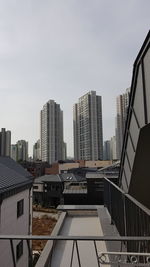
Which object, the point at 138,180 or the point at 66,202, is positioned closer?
the point at 138,180

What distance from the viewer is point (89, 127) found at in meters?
69.9

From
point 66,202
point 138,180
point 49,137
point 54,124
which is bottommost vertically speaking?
point 66,202

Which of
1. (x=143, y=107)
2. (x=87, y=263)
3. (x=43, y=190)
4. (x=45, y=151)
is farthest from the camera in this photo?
(x=45, y=151)

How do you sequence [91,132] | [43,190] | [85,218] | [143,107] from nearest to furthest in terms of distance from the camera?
[143,107] < [85,218] < [43,190] < [91,132]

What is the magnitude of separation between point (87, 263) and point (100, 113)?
67958mm

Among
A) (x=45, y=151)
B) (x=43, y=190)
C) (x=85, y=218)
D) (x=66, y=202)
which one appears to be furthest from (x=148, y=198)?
(x=45, y=151)

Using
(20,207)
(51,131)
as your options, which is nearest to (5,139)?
(51,131)

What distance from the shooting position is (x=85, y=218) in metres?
7.85

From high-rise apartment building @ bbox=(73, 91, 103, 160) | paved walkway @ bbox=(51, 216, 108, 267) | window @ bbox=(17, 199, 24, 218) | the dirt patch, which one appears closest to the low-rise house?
window @ bbox=(17, 199, 24, 218)

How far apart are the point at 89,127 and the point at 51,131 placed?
12.7m

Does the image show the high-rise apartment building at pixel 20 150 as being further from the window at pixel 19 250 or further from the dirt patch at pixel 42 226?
the window at pixel 19 250

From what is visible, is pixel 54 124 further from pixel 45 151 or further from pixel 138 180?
pixel 138 180

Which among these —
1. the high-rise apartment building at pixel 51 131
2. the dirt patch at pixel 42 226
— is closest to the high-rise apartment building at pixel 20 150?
the high-rise apartment building at pixel 51 131

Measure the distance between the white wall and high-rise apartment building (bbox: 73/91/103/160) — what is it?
2248 inches
